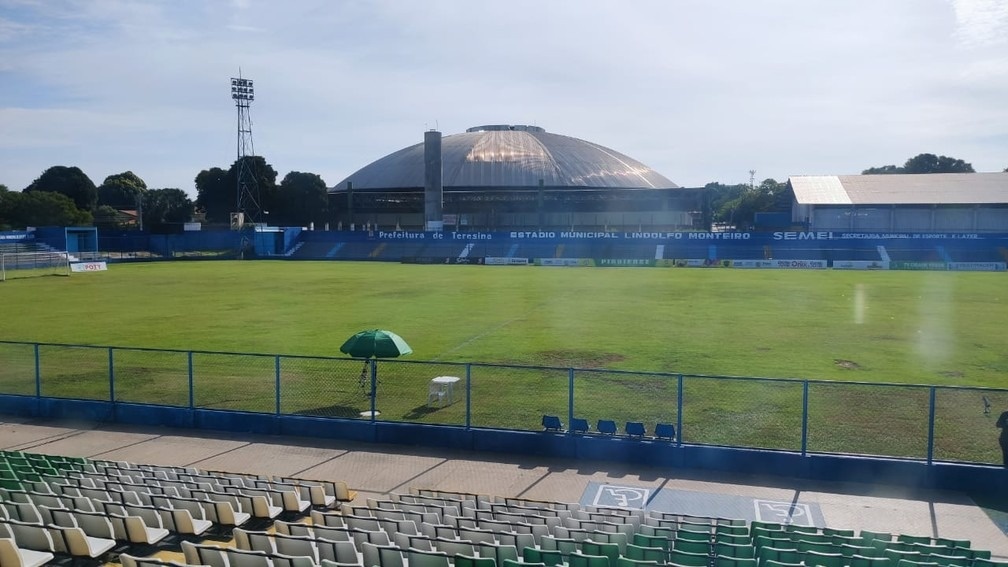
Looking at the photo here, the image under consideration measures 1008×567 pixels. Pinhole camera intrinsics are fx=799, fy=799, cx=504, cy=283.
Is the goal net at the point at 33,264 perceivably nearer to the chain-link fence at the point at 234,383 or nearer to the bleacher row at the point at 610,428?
the chain-link fence at the point at 234,383

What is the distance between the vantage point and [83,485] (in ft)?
35.8

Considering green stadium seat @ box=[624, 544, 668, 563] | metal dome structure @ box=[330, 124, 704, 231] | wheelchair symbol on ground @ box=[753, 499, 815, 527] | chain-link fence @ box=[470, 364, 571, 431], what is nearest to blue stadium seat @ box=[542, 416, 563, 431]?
chain-link fence @ box=[470, 364, 571, 431]

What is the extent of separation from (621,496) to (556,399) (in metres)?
5.86

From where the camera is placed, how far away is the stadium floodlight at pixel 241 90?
93.1 meters

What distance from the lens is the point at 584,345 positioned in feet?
90.7

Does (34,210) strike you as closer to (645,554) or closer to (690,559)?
(645,554)

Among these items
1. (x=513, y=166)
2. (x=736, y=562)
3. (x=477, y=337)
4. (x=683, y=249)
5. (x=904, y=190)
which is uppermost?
(x=513, y=166)

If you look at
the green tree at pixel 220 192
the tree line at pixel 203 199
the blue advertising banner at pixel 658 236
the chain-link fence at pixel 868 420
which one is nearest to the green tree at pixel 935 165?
the tree line at pixel 203 199

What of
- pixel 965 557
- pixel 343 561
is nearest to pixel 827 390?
pixel 965 557

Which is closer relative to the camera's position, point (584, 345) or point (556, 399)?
point (556, 399)

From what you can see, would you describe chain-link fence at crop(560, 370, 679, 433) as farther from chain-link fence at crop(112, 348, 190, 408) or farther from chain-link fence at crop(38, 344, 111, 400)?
chain-link fence at crop(38, 344, 111, 400)

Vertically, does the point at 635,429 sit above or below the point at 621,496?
above

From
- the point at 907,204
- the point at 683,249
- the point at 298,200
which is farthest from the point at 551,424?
the point at 298,200

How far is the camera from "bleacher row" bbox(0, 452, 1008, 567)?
787cm
